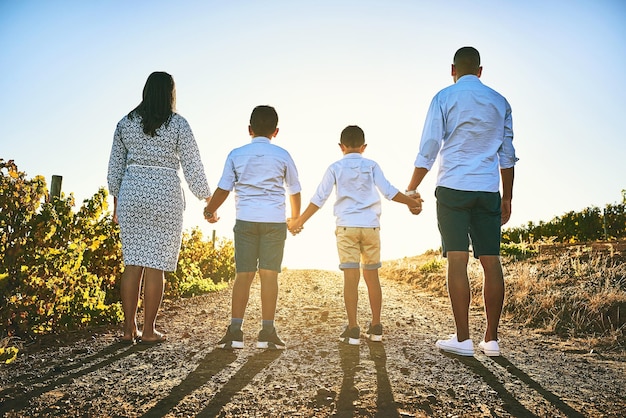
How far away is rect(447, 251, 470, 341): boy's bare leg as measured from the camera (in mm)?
4008

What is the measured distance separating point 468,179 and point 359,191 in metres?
1.20

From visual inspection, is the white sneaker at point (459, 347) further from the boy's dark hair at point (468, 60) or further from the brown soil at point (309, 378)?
the boy's dark hair at point (468, 60)

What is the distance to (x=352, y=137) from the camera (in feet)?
16.8

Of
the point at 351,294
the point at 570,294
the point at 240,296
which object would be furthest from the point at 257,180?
the point at 570,294

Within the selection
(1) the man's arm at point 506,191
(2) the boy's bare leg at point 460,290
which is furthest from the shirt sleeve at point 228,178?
(1) the man's arm at point 506,191

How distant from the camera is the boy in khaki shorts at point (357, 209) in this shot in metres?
4.77

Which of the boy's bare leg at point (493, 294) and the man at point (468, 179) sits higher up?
the man at point (468, 179)

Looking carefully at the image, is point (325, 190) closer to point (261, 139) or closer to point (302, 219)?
point (302, 219)

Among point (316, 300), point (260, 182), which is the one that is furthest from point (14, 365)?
point (316, 300)

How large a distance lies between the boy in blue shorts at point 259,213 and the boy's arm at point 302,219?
458mm

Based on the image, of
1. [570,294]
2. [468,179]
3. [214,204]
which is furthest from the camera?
[570,294]

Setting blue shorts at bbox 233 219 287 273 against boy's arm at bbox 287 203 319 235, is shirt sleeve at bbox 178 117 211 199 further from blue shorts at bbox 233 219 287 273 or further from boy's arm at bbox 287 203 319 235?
boy's arm at bbox 287 203 319 235

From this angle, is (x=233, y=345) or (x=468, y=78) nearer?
(x=233, y=345)

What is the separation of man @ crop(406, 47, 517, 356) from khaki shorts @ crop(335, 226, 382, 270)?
840 millimetres
